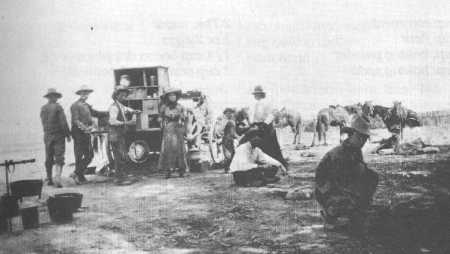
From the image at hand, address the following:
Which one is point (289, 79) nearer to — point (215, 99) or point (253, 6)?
point (253, 6)

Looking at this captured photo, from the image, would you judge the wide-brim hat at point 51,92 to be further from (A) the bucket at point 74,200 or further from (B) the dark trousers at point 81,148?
(A) the bucket at point 74,200

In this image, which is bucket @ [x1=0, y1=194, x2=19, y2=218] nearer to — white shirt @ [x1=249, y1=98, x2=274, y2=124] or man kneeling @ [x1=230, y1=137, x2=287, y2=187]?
man kneeling @ [x1=230, y1=137, x2=287, y2=187]

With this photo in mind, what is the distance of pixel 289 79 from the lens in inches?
238

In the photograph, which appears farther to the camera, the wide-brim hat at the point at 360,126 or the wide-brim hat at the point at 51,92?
the wide-brim hat at the point at 51,92

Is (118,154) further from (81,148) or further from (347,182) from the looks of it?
(347,182)

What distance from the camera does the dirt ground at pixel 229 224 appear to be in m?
3.43

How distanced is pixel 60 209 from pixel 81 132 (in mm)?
2195

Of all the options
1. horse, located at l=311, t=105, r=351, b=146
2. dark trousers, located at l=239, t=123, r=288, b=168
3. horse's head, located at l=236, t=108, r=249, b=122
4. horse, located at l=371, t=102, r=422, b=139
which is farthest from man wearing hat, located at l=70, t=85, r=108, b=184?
horse, located at l=311, t=105, r=351, b=146

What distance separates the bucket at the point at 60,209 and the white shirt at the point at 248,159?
225cm

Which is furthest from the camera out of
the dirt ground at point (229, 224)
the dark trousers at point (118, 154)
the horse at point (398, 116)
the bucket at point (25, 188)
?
the horse at point (398, 116)

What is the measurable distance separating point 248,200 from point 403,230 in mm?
1675

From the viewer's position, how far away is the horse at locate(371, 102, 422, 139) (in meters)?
7.78


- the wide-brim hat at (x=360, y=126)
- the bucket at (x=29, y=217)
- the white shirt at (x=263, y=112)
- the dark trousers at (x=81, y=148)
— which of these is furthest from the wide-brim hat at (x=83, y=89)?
the wide-brim hat at (x=360, y=126)

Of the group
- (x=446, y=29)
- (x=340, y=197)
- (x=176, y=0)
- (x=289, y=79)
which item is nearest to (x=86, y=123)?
(x=176, y=0)
